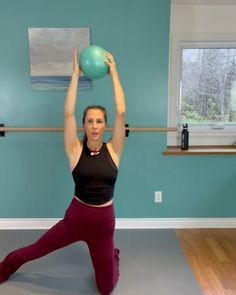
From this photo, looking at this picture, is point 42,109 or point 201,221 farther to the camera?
point 201,221

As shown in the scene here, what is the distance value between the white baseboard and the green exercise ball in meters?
1.68

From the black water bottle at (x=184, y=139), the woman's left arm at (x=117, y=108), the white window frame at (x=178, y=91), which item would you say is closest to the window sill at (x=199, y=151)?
the black water bottle at (x=184, y=139)

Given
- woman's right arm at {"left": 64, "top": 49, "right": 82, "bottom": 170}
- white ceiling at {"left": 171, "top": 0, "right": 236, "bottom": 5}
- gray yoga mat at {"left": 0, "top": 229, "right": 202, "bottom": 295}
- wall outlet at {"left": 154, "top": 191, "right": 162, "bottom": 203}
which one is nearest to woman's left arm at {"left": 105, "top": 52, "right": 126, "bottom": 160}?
woman's right arm at {"left": 64, "top": 49, "right": 82, "bottom": 170}

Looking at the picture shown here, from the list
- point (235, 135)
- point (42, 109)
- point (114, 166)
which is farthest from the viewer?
point (235, 135)

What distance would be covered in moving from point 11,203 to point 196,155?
1.94 meters

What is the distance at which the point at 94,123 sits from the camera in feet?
6.43

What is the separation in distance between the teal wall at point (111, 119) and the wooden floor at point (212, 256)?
22 cm

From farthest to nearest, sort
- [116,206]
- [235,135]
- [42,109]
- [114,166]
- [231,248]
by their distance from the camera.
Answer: [235,135] < [116,206] < [42,109] < [231,248] < [114,166]

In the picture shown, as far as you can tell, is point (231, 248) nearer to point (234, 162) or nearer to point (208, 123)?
point (234, 162)

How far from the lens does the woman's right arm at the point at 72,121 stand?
1954 millimetres

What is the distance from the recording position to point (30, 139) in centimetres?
297

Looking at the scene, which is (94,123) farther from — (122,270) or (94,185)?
(122,270)

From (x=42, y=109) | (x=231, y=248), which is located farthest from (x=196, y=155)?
(x=42, y=109)

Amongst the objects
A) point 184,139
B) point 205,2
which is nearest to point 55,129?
point 184,139
